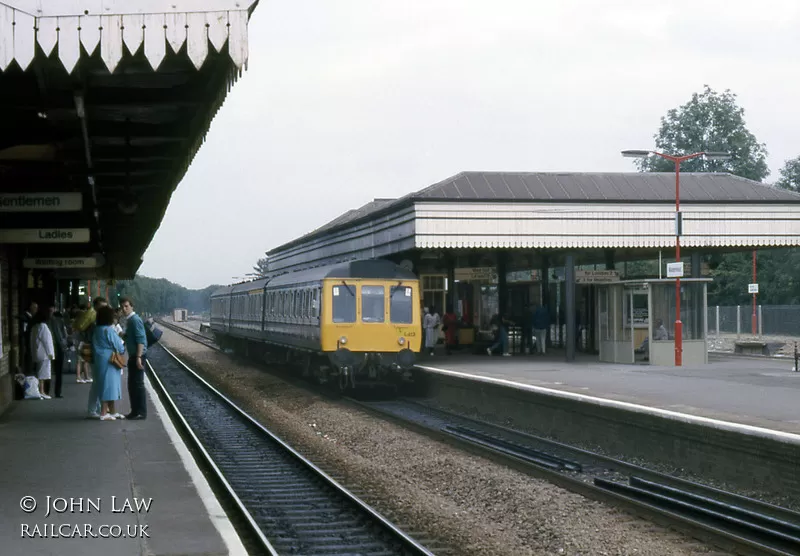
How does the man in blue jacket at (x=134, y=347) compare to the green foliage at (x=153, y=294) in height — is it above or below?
below

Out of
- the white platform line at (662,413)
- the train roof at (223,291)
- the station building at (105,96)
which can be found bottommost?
the white platform line at (662,413)

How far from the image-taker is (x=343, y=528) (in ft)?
32.9

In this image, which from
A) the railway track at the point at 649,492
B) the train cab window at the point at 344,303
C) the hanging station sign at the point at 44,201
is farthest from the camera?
the train cab window at the point at 344,303

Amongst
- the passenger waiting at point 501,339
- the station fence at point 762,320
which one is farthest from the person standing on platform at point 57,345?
the station fence at point 762,320

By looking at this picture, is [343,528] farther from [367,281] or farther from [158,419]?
[367,281]

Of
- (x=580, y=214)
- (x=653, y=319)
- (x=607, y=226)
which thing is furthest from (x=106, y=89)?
(x=607, y=226)

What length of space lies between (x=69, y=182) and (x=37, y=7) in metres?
7.52

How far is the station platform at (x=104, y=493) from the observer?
25.2 ft

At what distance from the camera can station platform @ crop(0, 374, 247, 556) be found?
7.70 meters

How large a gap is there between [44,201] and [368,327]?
11420mm

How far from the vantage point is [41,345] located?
60.0 feet

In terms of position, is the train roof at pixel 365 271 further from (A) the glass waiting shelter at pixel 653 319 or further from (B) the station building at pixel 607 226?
(A) the glass waiting shelter at pixel 653 319

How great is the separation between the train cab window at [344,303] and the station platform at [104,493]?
880 cm

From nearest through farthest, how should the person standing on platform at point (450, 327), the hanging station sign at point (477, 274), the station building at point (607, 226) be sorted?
the station building at point (607, 226) < the hanging station sign at point (477, 274) < the person standing on platform at point (450, 327)
